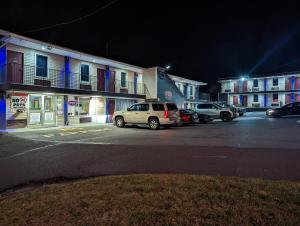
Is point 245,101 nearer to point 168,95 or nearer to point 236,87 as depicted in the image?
point 236,87

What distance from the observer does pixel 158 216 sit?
11.9 feet

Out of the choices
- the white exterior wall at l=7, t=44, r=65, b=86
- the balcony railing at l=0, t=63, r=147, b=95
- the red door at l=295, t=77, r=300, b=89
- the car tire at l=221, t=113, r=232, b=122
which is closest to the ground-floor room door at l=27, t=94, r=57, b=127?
the balcony railing at l=0, t=63, r=147, b=95

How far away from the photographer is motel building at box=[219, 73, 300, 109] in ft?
140

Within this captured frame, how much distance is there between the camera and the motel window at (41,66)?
18547mm

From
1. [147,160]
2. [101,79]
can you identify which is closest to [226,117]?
[101,79]

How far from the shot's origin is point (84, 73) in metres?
22.7

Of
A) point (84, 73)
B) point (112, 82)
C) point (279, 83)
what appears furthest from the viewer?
point (279, 83)

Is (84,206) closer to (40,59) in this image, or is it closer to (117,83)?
(40,59)

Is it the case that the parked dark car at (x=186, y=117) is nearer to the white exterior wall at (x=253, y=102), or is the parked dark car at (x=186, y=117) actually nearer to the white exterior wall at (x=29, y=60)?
the white exterior wall at (x=29, y=60)

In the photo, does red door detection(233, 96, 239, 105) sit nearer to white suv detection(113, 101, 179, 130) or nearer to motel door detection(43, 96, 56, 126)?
white suv detection(113, 101, 179, 130)

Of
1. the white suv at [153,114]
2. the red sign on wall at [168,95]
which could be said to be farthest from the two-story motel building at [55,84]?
the white suv at [153,114]

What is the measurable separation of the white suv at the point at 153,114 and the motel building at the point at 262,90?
110ft

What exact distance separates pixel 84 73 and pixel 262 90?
1399 inches

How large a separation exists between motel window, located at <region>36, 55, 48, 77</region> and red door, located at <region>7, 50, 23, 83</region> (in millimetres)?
1297
